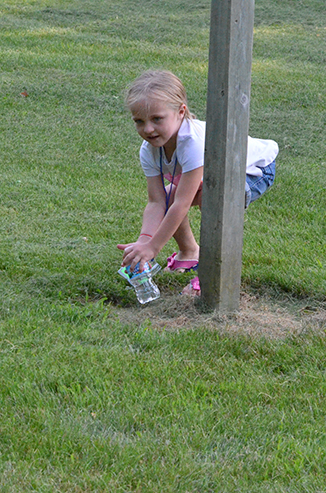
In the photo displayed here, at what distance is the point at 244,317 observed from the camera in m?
3.14

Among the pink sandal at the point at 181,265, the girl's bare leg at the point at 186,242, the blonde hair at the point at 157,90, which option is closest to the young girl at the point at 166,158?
the blonde hair at the point at 157,90

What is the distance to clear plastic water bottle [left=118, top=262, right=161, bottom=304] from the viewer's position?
3.32m

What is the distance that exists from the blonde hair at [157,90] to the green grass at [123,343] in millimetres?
1026

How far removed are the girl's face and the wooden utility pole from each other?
0.34 m

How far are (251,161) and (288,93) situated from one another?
5282mm

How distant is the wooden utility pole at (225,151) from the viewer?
282cm

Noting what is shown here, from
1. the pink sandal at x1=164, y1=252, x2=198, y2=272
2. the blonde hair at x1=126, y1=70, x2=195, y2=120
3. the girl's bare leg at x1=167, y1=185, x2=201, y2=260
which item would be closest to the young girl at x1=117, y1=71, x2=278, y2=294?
the blonde hair at x1=126, y1=70, x2=195, y2=120

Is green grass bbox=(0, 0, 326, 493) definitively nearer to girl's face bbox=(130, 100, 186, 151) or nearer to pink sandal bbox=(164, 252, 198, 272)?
pink sandal bbox=(164, 252, 198, 272)

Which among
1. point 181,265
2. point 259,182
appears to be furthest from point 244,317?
point 259,182

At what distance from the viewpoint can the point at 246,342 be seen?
9.41 ft

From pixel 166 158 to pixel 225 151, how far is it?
0.69 meters

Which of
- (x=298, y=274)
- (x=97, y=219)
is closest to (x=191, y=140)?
(x=298, y=274)

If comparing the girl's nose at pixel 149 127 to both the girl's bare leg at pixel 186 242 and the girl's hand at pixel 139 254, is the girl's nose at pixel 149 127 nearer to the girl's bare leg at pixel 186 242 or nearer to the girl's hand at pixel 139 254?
the girl's hand at pixel 139 254

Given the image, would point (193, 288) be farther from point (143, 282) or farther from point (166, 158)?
point (166, 158)
